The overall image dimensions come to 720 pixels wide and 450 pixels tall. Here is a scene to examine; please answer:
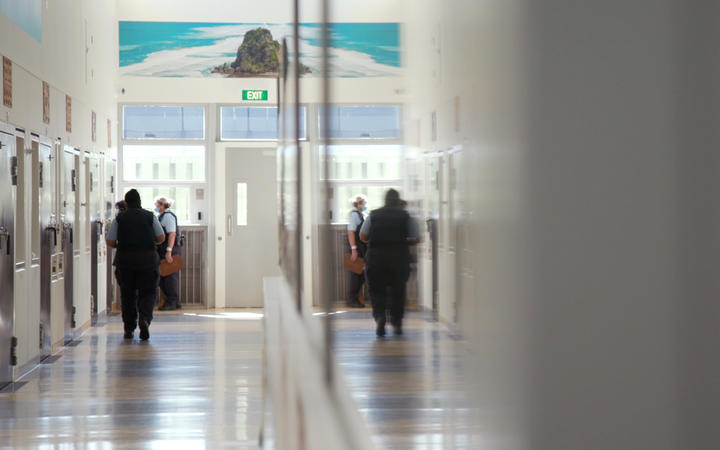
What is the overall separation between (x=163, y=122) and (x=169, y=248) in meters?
2.04

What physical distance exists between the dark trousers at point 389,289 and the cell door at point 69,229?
8.84 metres

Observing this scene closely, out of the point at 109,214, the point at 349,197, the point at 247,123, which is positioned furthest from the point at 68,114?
the point at 349,197

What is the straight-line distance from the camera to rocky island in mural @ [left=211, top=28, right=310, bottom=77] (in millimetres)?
13281

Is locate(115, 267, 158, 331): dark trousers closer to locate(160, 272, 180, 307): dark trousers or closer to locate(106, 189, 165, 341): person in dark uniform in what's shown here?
locate(106, 189, 165, 341): person in dark uniform

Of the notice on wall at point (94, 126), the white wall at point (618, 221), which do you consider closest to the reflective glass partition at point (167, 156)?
the notice on wall at point (94, 126)

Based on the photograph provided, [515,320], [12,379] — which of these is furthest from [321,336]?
[12,379]

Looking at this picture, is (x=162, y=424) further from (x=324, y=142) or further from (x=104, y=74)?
(x=104, y=74)

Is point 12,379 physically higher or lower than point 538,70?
lower

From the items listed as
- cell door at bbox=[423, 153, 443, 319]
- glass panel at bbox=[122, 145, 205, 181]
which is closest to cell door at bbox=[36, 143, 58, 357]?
glass panel at bbox=[122, 145, 205, 181]

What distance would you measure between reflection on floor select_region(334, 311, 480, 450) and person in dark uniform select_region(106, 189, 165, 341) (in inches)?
353

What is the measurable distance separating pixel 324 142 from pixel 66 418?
5.30 metres

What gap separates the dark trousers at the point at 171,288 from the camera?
1296 cm

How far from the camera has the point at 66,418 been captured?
5.72 meters

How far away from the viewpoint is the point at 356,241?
0.60 m
